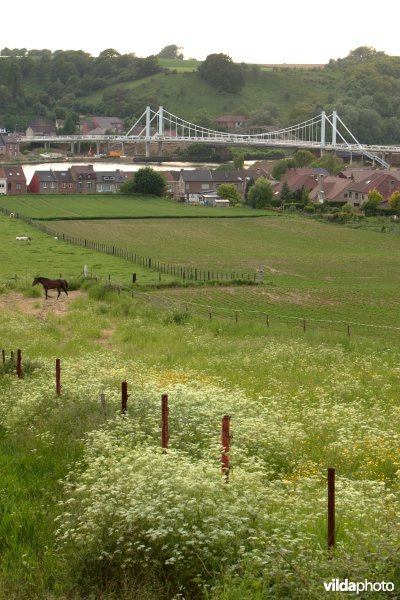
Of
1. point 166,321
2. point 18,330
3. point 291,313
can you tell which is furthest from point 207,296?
point 18,330

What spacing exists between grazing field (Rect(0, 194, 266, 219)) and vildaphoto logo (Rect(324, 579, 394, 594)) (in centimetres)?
6678

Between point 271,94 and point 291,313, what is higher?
point 271,94

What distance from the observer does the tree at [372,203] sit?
80.2 meters

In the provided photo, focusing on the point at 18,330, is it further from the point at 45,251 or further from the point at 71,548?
the point at 45,251

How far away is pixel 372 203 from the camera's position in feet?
265

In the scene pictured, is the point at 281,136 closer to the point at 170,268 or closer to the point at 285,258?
the point at 285,258

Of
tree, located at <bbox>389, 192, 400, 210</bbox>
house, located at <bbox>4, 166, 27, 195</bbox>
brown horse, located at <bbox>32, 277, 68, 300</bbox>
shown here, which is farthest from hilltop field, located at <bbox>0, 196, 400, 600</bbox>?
house, located at <bbox>4, 166, 27, 195</bbox>

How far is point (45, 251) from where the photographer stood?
177 feet

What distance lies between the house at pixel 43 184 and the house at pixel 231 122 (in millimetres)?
71958

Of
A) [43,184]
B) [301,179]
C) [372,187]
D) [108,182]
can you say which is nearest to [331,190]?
[301,179]

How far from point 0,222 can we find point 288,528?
6153 centimetres

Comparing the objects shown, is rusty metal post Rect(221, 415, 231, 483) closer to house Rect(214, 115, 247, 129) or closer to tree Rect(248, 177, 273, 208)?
tree Rect(248, 177, 273, 208)

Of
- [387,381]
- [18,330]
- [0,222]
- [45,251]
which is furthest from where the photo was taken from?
[0,222]

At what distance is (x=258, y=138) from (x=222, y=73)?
4341 centimetres
